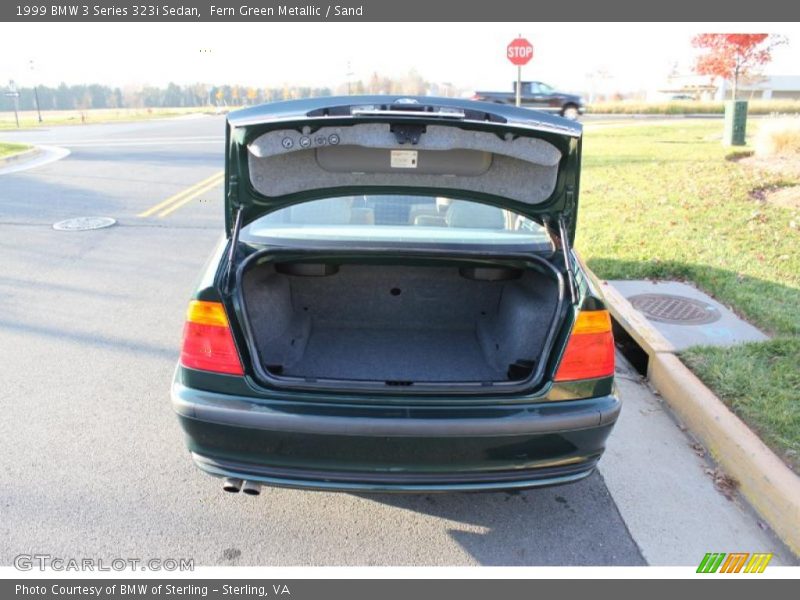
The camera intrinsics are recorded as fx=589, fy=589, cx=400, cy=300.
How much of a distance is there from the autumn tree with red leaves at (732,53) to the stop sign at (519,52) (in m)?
8.66

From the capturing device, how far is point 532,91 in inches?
1170

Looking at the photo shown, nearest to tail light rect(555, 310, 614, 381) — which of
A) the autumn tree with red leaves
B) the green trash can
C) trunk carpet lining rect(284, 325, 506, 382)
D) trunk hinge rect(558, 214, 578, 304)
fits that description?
trunk hinge rect(558, 214, 578, 304)

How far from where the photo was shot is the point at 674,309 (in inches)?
195

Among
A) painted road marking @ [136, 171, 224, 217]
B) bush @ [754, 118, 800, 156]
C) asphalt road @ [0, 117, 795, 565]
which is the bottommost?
asphalt road @ [0, 117, 795, 565]

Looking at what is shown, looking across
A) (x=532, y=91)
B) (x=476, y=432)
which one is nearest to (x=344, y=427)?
(x=476, y=432)

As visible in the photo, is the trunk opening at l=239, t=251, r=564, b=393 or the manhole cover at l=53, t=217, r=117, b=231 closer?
the trunk opening at l=239, t=251, r=564, b=393

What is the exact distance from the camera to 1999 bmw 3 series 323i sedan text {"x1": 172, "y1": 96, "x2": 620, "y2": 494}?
7.40 ft

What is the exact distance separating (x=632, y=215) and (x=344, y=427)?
6.53 meters

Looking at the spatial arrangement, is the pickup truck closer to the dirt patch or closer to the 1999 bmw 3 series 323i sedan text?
the dirt patch

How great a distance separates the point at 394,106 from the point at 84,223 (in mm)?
7296

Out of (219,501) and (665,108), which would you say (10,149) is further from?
(665,108)

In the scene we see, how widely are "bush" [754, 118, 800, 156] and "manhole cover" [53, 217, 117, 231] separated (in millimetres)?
10378

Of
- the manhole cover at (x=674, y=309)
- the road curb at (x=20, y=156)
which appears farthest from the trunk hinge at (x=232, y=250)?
the road curb at (x=20, y=156)

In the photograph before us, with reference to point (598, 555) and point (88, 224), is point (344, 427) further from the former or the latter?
point (88, 224)
